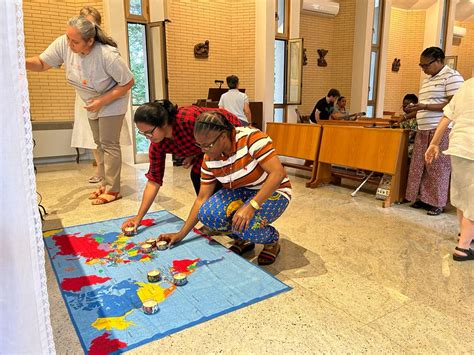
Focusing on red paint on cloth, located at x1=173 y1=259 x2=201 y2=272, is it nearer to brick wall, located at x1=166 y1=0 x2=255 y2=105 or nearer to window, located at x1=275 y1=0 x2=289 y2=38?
brick wall, located at x1=166 y1=0 x2=255 y2=105

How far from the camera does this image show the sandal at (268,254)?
210cm

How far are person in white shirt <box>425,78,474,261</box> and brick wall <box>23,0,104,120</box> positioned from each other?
5460mm

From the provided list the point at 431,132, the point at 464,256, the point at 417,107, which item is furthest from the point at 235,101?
the point at 464,256

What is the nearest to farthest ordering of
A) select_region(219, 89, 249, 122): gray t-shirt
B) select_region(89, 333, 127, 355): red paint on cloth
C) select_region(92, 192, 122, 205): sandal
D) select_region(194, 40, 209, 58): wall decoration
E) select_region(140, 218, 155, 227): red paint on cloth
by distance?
select_region(89, 333, 127, 355): red paint on cloth
select_region(140, 218, 155, 227): red paint on cloth
select_region(92, 192, 122, 205): sandal
select_region(219, 89, 249, 122): gray t-shirt
select_region(194, 40, 209, 58): wall decoration

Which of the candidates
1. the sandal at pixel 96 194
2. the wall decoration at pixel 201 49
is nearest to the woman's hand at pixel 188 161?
the sandal at pixel 96 194

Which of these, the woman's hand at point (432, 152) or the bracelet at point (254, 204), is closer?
the bracelet at point (254, 204)

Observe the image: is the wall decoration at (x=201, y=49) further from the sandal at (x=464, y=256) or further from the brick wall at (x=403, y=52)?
the sandal at (x=464, y=256)

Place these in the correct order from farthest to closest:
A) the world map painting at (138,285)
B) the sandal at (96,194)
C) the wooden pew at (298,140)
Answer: the wooden pew at (298,140) < the sandal at (96,194) < the world map painting at (138,285)

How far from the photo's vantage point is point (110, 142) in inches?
126

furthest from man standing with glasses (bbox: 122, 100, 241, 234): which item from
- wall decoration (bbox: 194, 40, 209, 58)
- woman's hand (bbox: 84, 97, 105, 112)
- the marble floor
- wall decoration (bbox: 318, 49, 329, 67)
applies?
wall decoration (bbox: 318, 49, 329, 67)

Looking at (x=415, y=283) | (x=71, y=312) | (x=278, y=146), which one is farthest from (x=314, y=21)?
(x=71, y=312)

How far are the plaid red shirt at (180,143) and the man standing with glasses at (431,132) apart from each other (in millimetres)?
1805

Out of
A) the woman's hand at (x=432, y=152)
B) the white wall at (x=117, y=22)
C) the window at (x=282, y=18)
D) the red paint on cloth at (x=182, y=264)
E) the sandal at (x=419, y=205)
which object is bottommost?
the sandal at (x=419, y=205)

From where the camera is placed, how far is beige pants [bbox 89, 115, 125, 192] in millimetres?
3147
